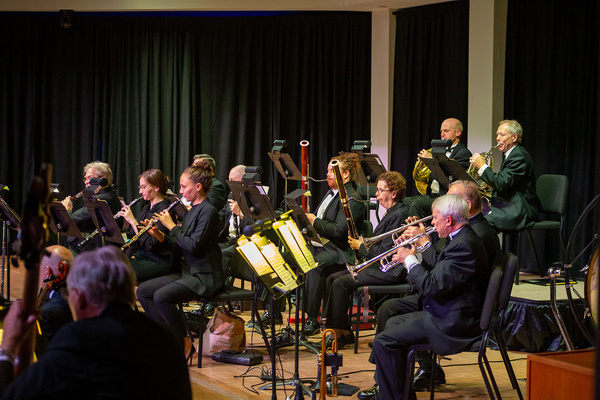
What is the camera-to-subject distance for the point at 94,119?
30.9 feet

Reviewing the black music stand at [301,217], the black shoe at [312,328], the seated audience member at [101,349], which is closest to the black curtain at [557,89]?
the black shoe at [312,328]

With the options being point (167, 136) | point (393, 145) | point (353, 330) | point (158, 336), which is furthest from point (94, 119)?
point (158, 336)

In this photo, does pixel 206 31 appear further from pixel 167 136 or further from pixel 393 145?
pixel 393 145

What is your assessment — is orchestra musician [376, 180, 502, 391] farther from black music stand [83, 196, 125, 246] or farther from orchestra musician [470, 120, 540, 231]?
black music stand [83, 196, 125, 246]

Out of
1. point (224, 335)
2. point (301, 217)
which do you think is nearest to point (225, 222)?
point (224, 335)

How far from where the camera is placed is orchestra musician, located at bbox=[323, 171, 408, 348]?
5.22m

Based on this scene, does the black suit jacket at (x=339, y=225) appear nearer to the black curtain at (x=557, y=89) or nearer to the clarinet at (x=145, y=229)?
the clarinet at (x=145, y=229)

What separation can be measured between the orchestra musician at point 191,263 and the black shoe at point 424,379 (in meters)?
1.46

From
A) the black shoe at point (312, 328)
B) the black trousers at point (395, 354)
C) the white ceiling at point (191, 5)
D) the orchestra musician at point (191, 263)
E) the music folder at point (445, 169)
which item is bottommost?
the black shoe at point (312, 328)

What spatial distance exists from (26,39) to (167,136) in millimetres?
2142

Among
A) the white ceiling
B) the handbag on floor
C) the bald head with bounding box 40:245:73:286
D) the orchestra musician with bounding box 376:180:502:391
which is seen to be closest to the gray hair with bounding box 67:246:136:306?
the bald head with bounding box 40:245:73:286

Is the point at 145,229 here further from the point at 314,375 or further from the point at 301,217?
the point at 314,375

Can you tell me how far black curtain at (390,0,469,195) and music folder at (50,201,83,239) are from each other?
4135 millimetres

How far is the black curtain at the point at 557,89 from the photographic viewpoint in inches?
277
